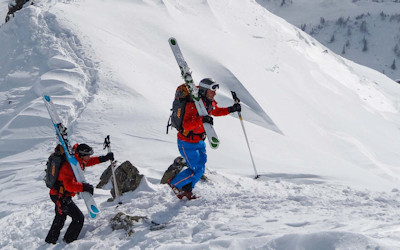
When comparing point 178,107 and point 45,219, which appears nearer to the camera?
point 178,107

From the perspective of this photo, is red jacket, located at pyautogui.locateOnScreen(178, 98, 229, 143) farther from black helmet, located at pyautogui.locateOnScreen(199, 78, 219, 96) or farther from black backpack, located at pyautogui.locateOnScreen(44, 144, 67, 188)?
black backpack, located at pyautogui.locateOnScreen(44, 144, 67, 188)

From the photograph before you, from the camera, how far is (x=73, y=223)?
6355 millimetres

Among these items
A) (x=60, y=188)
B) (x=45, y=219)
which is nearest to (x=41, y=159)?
(x=45, y=219)

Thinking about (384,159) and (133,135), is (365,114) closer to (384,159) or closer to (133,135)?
(384,159)

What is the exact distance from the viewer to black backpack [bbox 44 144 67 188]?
624cm

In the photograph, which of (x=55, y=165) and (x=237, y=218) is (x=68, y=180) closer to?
(x=55, y=165)

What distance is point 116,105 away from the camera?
15.2 meters

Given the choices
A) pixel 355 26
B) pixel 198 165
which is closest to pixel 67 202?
pixel 198 165

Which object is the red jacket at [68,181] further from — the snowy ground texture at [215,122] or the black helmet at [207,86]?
the black helmet at [207,86]

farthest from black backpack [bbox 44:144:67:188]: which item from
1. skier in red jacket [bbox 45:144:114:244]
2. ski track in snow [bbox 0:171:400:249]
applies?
ski track in snow [bbox 0:171:400:249]

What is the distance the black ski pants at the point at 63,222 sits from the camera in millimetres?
6328

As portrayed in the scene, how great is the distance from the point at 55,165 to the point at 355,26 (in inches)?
5078

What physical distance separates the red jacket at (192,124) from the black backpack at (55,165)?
1913 millimetres

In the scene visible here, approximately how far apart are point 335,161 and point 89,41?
461 inches
